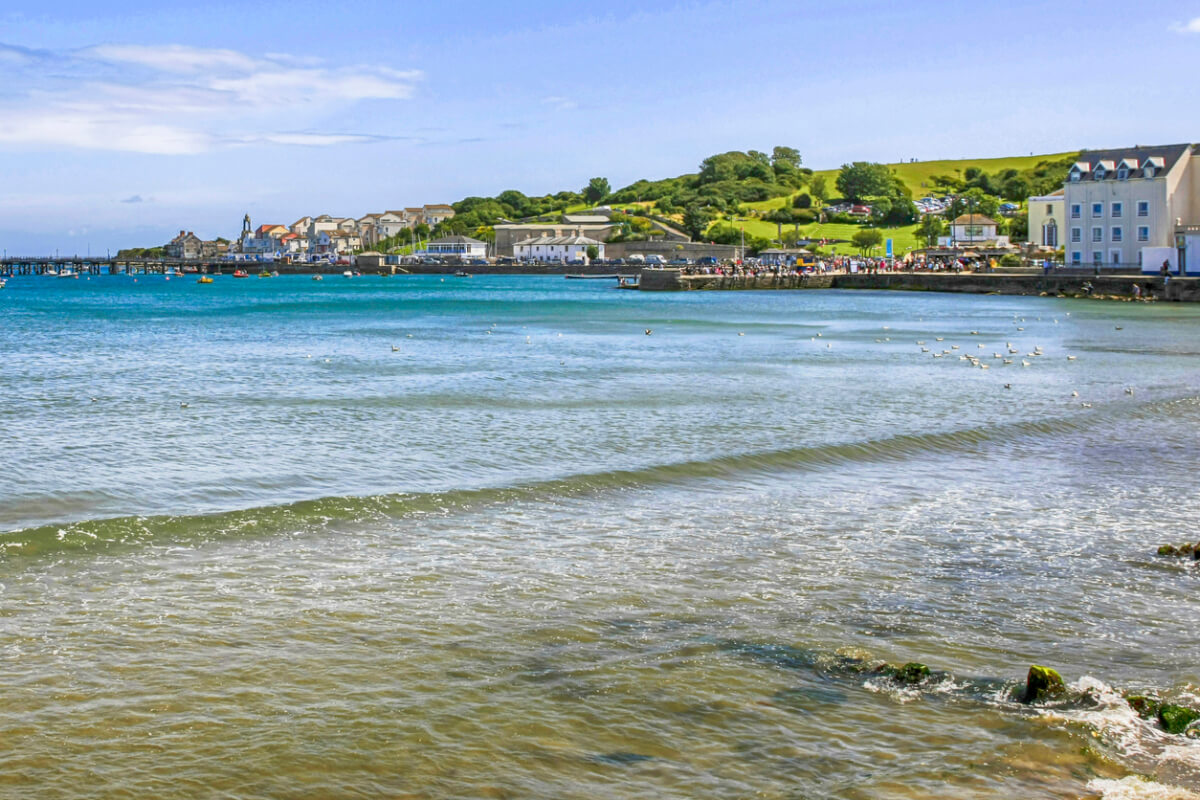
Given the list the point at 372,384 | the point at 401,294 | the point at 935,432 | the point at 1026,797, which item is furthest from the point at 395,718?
the point at 401,294

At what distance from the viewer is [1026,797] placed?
16.7 ft

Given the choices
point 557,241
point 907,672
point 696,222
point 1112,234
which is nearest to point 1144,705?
point 907,672

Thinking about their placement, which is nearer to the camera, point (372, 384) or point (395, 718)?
point (395, 718)

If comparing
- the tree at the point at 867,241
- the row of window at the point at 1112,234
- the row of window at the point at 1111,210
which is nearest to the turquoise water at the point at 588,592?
the row of window at the point at 1111,210

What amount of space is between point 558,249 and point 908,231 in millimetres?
47951

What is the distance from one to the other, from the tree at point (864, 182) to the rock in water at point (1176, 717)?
576 ft

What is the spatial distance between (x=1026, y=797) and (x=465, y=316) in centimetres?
5143

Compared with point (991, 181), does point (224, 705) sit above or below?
below

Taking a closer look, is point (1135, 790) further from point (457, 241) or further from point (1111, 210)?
point (457, 241)

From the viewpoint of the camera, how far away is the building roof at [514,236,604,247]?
156 m

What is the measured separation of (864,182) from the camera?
179 metres

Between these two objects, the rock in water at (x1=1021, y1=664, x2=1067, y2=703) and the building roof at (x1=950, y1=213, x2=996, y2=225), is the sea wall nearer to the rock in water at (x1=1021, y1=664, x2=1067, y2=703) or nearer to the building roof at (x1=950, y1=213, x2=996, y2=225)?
the building roof at (x1=950, y1=213, x2=996, y2=225)

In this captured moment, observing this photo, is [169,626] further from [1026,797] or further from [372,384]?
[372,384]

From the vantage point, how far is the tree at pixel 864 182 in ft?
583
